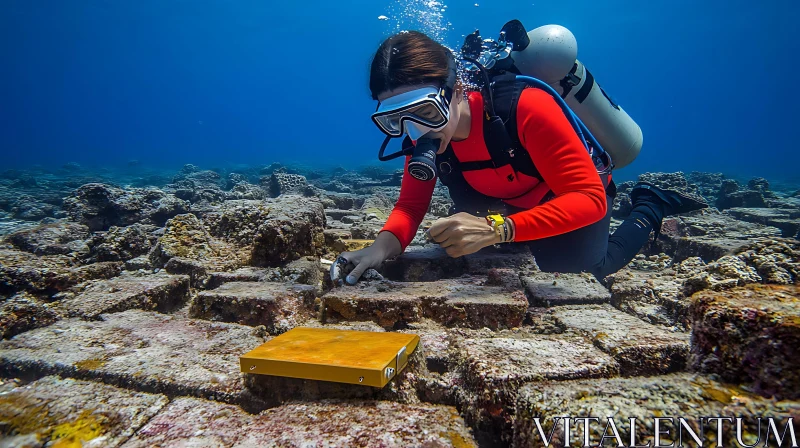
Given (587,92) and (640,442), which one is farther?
(587,92)

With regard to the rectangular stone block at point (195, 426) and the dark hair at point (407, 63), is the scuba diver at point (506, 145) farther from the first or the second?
the rectangular stone block at point (195, 426)

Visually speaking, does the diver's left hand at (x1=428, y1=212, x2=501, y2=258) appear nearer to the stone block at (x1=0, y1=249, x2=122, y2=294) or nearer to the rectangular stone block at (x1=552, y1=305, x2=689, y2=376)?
the rectangular stone block at (x1=552, y1=305, x2=689, y2=376)

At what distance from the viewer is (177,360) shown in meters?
1.61

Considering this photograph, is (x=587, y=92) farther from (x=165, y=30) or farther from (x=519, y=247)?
(x=165, y=30)

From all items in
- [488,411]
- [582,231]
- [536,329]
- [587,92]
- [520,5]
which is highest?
[520,5]

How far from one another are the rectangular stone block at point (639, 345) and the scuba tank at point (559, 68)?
7.36 ft

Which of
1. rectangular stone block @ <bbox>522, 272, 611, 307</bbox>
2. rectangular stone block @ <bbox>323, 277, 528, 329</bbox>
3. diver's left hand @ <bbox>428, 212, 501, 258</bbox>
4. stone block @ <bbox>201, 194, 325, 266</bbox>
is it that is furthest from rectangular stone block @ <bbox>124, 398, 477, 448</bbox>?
stone block @ <bbox>201, 194, 325, 266</bbox>

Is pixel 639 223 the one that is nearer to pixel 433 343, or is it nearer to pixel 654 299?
pixel 654 299

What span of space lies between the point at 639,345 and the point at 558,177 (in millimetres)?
1166

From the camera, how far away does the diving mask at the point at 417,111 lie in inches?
92.4

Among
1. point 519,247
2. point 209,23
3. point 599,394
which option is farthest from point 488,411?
point 209,23

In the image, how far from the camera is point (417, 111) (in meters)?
2.43

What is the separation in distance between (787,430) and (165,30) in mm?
112898

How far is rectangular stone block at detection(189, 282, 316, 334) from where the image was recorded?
209 cm
